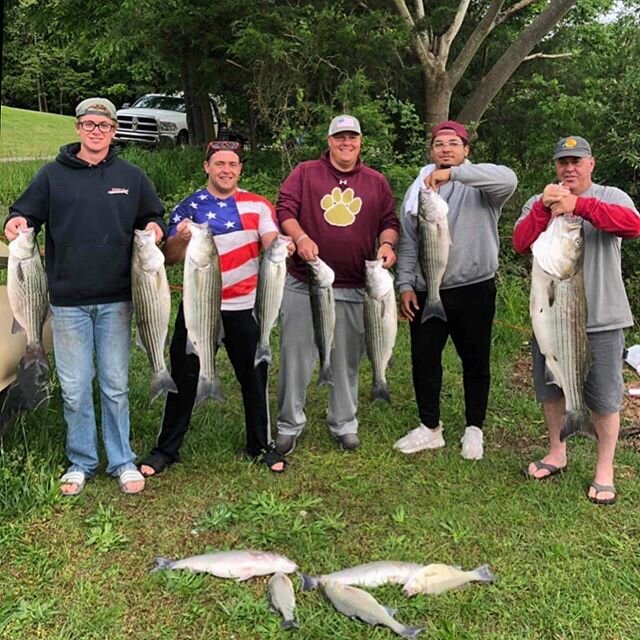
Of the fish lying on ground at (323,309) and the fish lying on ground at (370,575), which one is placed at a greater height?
the fish lying on ground at (323,309)

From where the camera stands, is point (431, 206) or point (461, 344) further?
point (461, 344)

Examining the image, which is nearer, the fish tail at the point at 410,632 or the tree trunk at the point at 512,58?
the fish tail at the point at 410,632

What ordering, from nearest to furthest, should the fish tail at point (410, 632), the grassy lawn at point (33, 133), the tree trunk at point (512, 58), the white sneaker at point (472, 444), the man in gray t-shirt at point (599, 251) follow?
the fish tail at point (410, 632), the man in gray t-shirt at point (599, 251), the white sneaker at point (472, 444), the tree trunk at point (512, 58), the grassy lawn at point (33, 133)

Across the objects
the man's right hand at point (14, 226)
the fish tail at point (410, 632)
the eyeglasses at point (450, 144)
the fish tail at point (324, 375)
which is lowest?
the fish tail at point (410, 632)

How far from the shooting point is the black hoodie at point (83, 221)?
12.5 ft

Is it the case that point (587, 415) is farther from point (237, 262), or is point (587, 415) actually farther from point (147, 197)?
point (147, 197)

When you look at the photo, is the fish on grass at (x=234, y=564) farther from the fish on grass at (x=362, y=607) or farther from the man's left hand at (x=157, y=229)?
the man's left hand at (x=157, y=229)

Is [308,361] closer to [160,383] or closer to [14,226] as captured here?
[160,383]

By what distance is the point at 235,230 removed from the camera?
4.23 meters

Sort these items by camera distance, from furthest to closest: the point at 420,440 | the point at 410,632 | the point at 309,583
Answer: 1. the point at 420,440
2. the point at 309,583
3. the point at 410,632

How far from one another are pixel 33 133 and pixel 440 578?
2990 cm

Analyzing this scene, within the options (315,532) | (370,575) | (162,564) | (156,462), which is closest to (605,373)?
(370,575)

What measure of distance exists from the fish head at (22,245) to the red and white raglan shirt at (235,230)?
0.82 metres

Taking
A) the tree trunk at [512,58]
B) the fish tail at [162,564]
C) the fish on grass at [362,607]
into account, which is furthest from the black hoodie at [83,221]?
the tree trunk at [512,58]
